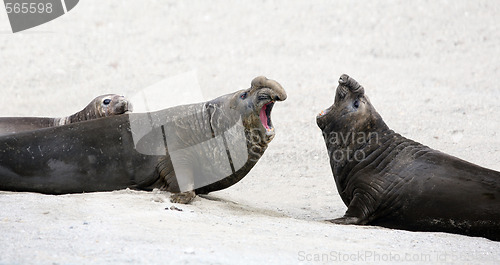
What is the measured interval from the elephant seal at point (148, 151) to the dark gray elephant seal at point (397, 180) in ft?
3.28

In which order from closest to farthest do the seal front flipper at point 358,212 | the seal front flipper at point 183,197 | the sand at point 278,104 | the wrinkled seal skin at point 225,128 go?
the sand at point 278,104 → the seal front flipper at point 183,197 → the wrinkled seal skin at point 225,128 → the seal front flipper at point 358,212

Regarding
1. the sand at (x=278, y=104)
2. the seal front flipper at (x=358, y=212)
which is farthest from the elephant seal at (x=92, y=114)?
the seal front flipper at (x=358, y=212)

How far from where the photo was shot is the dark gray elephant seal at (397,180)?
6277 mm

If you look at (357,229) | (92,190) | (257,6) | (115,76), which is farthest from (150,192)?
(257,6)

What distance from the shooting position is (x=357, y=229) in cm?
598

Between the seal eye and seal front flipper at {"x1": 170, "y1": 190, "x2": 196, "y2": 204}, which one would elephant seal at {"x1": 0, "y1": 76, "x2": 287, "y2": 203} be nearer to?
seal front flipper at {"x1": 170, "y1": 190, "x2": 196, "y2": 204}

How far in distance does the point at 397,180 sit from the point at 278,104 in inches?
183

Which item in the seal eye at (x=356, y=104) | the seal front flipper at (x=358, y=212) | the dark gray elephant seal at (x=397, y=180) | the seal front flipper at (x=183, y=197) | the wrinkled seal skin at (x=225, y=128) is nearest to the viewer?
the seal front flipper at (x=183, y=197)

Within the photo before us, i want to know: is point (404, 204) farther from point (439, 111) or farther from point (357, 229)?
point (439, 111)

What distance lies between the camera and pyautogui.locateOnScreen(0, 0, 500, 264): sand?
483 cm

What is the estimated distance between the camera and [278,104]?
37.0 ft

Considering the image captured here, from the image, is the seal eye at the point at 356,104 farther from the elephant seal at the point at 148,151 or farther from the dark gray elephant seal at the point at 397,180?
the elephant seal at the point at 148,151

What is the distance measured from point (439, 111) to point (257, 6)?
529cm

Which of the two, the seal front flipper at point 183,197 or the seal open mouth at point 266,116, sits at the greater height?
the seal open mouth at point 266,116
